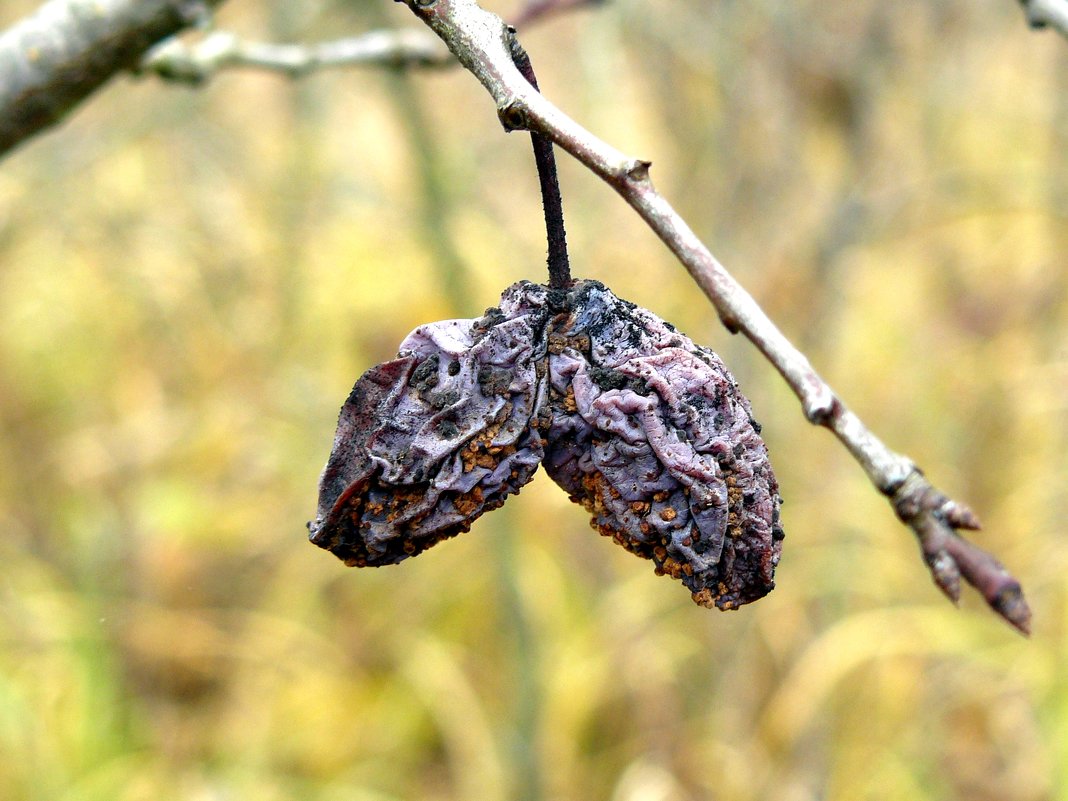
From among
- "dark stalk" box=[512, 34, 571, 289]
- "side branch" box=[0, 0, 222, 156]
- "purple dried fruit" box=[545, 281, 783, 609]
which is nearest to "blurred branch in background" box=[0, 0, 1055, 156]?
"side branch" box=[0, 0, 222, 156]

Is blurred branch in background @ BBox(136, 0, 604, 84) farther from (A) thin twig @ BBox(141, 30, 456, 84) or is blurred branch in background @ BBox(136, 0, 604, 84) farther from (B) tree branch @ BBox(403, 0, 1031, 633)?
(B) tree branch @ BBox(403, 0, 1031, 633)

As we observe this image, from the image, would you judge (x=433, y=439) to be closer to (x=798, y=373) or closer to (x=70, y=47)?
(x=798, y=373)

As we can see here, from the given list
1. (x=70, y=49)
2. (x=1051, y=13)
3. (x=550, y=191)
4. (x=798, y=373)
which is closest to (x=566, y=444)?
(x=550, y=191)

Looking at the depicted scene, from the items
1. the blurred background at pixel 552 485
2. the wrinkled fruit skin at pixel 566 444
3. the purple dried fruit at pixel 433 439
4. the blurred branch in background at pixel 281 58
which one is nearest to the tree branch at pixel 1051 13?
the wrinkled fruit skin at pixel 566 444

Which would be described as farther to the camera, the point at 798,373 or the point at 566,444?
the point at 566,444

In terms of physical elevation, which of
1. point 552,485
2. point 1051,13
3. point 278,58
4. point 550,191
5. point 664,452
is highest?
point 552,485
